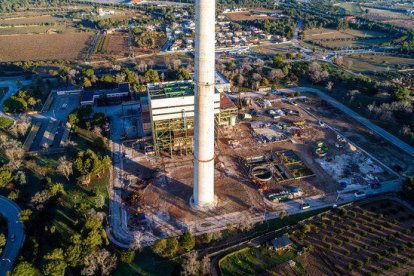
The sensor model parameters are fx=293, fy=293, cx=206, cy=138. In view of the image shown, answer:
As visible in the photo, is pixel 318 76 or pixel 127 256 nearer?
pixel 127 256

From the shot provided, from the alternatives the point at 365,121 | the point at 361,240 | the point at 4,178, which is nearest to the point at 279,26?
the point at 365,121

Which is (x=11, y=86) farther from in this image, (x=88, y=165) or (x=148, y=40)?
(x=148, y=40)

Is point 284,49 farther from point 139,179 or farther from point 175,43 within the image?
point 139,179

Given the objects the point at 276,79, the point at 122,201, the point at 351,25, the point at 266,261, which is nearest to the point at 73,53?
the point at 276,79

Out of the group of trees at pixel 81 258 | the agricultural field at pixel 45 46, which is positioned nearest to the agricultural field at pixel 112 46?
the agricultural field at pixel 45 46

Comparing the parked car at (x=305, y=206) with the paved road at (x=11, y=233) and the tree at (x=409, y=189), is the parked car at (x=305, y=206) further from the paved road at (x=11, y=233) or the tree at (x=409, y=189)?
the paved road at (x=11, y=233)

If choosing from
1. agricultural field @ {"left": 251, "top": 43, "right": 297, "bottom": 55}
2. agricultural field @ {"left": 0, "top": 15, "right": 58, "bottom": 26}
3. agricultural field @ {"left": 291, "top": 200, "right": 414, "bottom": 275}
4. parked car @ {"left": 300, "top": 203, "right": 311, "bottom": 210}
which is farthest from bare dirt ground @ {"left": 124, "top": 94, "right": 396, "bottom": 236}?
agricultural field @ {"left": 0, "top": 15, "right": 58, "bottom": 26}
